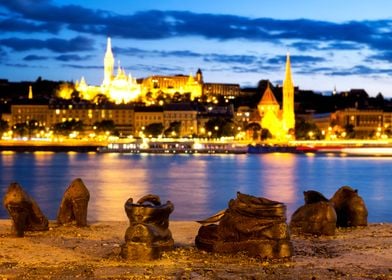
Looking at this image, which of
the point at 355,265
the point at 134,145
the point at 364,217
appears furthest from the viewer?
the point at 134,145

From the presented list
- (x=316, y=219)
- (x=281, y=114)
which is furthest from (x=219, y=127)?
(x=316, y=219)

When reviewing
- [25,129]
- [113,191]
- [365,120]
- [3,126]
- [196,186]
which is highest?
[365,120]

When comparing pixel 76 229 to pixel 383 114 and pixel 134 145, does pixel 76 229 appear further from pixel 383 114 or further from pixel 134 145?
pixel 383 114

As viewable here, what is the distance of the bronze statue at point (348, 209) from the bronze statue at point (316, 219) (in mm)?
762

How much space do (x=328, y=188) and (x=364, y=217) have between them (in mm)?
32424

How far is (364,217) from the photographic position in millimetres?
12117

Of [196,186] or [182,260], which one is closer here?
[182,260]

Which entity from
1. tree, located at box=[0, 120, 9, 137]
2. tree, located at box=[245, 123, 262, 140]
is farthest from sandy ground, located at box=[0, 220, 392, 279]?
tree, located at box=[0, 120, 9, 137]

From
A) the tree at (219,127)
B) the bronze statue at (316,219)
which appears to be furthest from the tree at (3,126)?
the bronze statue at (316,219)

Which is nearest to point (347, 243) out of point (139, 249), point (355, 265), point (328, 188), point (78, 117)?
point (355, 265)

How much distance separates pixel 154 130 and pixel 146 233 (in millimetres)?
110234

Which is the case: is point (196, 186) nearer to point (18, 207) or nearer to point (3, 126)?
point (18, 207)

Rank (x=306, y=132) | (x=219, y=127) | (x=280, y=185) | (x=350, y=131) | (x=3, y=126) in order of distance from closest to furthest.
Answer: (x=280, y=185)
(x=219, y=127)
(x=306, y=132)
(x=3, y=126)
(x=350, y=131)

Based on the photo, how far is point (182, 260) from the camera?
9141 millimetres
